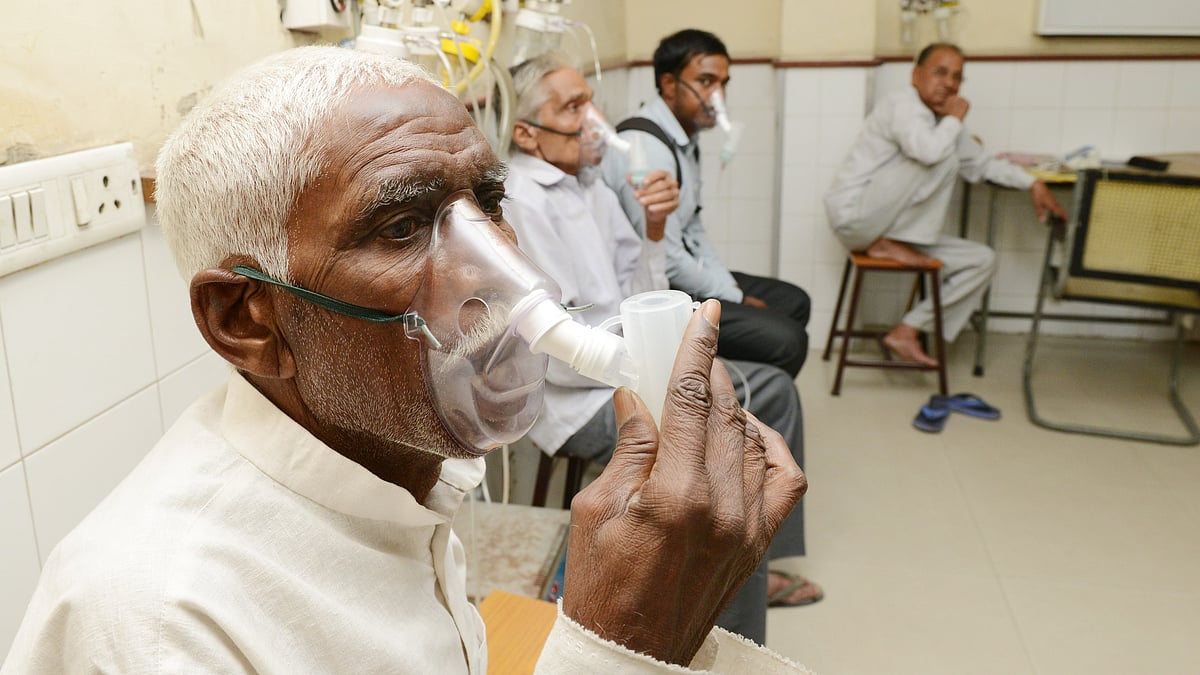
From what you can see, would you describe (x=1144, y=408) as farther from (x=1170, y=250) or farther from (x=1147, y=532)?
(x=1147, y=532)

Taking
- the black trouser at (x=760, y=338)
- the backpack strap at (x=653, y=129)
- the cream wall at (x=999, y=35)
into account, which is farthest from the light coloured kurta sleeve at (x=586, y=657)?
the cream wall at (x=999, y=35)

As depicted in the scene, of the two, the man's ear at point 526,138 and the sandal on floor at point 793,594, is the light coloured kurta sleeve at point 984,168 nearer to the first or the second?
the sandal on floor at point 793,594

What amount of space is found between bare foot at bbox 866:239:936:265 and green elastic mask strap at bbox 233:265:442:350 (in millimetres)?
3395

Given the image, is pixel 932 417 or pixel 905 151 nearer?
pixel 932 417

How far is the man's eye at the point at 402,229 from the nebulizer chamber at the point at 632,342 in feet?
0.43

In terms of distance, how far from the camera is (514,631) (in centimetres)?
123

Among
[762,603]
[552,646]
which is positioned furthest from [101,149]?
[762,603]

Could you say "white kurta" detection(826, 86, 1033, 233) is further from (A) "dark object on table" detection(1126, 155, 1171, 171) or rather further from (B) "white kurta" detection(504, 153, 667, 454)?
(B) "white kurta" detection(504, 153, 667, 454)

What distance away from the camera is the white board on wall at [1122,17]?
4.15m

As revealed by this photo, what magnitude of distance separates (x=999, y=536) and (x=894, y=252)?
1.49m

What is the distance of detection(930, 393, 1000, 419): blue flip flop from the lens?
3.65 metres

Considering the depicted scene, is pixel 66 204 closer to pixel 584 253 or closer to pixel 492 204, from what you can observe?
pixel 492 204

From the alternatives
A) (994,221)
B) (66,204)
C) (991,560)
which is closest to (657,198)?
(991,560)

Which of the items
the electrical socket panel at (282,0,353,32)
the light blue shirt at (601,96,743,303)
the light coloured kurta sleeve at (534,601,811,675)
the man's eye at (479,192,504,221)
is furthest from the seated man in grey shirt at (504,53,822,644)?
the light coloured kurta sleeve at (534,601,811,675)
